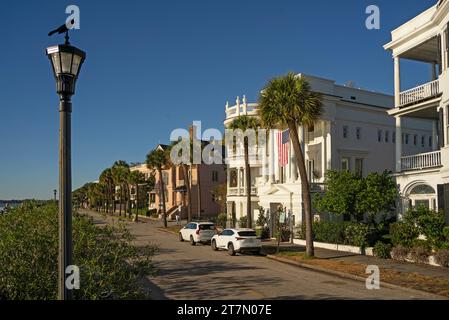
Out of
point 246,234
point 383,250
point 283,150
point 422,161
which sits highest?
point 283,150

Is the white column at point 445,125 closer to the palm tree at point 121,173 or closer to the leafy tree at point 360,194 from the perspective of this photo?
the leafy tree at point 360,194

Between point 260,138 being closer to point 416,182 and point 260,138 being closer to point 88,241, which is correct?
point 416,182

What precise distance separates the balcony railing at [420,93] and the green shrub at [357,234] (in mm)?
7497

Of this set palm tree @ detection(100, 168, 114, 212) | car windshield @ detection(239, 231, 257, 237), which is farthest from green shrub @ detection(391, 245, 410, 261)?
palm tree @ detection(100, 168, 114, 212)

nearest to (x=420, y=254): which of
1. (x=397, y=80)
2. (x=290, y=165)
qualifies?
(x=397, y=80)

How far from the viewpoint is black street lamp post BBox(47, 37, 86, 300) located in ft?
21.7

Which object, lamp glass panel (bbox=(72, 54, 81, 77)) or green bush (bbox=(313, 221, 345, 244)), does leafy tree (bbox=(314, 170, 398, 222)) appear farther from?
lamp glass panel (bbox=(72, 54, 81, 77))

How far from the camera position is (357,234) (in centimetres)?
2712

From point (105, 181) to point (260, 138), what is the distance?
80.7 metres

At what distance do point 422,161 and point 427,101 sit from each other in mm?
3232

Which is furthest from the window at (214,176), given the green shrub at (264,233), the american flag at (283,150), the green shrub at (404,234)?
the green shrub at (404,234)

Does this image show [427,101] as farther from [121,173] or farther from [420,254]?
[121,173]
